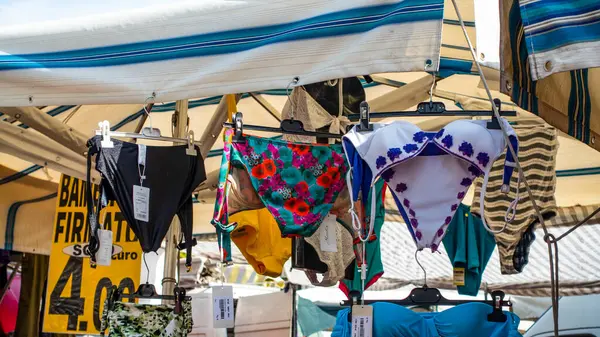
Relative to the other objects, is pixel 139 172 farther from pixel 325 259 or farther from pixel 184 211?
pixel 325 259

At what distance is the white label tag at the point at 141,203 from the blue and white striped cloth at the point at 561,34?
197 centimetres

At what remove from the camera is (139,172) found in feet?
11.3

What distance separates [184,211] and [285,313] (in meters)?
3.17

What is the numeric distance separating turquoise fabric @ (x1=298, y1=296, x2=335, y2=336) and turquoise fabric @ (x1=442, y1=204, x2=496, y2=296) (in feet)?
8.53

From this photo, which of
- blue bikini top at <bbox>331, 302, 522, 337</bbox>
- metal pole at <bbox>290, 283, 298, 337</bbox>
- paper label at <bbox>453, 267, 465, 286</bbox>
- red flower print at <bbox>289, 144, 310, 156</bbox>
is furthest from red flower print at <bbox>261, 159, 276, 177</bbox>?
metal pole at <bbox>290, 283, 298, 337</bbox>

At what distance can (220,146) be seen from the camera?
6.03 metres

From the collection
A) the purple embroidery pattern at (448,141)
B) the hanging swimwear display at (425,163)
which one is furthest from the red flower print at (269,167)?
the purple embroidery pattern at (448,141)

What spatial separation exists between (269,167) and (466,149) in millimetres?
875

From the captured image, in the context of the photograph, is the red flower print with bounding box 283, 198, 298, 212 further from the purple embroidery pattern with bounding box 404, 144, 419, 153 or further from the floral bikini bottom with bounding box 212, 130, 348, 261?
the purple embroidery pattern with bounding box 404, 144, 419, 153

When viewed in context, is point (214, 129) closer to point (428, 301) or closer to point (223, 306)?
point (223, 306)

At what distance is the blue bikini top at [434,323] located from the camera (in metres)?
3.21

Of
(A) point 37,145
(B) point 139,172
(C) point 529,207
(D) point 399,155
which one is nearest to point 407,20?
(D) point 399,155

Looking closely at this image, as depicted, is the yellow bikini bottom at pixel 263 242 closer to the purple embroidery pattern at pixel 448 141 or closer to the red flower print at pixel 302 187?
the red flower print at pixel 302 187

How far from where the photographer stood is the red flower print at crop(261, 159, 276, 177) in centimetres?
318
